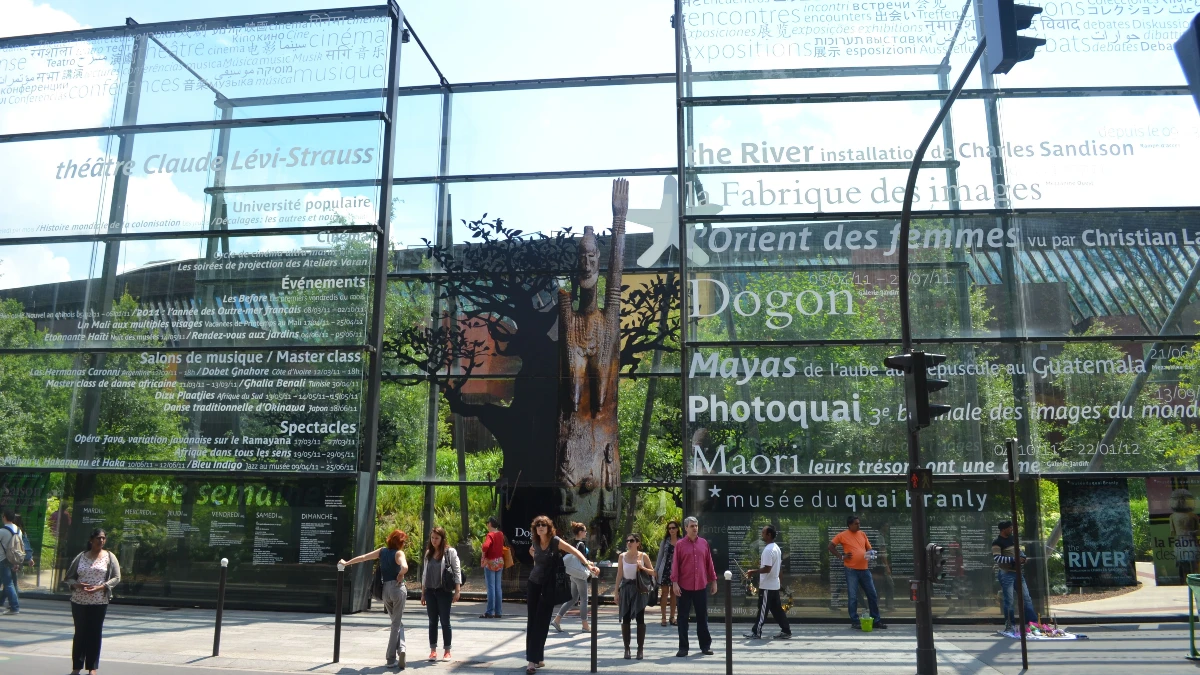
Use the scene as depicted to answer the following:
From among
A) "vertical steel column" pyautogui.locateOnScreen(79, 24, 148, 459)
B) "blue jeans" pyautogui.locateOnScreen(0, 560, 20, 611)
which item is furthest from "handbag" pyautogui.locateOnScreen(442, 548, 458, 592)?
"vertical steel column" pyautogui.locateOnScreen(79, 24, 148, 459)

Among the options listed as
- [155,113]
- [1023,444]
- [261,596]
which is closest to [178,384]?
[261,596]

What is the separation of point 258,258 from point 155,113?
14.0 ft

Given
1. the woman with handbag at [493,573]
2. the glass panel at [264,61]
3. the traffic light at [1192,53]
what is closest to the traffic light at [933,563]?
the traffic light at [1192,53]

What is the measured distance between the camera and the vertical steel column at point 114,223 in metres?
17.1

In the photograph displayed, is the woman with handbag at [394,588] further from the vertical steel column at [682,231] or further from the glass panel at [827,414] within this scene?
the glass panel at [827,414]

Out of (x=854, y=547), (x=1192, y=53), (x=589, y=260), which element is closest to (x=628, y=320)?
(x=589, y=260)

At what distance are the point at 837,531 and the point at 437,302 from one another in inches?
376

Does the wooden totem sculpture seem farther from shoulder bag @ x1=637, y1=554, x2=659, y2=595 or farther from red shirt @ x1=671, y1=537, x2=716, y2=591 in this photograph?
red shirt @ x1=671, y1=537, x2=716, y2=591

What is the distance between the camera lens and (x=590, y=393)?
1795 centimetres

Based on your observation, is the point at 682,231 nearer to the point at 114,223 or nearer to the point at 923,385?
the point at 923,385

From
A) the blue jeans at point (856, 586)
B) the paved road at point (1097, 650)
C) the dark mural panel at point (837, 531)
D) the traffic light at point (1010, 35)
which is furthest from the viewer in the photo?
the dark mural panel at point (837, 531)

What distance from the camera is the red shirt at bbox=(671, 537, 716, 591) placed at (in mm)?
10938

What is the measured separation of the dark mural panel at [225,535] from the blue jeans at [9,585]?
5.98ft

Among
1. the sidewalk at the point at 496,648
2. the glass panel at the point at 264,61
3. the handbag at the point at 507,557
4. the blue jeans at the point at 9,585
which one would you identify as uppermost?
the glass panel at the point at 264,61
